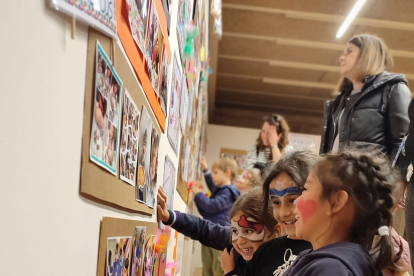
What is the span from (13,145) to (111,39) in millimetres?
363

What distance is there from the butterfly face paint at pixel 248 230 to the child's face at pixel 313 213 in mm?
614

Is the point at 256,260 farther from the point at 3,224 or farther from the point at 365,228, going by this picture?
the point at 3,224

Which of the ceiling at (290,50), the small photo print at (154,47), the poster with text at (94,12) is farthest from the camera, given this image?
the ceiling at (290,50)

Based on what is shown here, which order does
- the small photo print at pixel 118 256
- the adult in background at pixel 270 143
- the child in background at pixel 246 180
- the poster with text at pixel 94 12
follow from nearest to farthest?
1. the poster with text at pixel 94 12
2. the small photo print at pixel 118 256
3. the adult in background at pixel 270 143
4. the child in background at pixel 246 180

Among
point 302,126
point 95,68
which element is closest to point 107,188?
point 95,68

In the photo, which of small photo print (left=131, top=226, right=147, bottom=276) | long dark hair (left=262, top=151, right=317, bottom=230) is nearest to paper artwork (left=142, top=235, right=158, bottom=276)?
small photo print (left=131, top=226, right=147, bottom=276)

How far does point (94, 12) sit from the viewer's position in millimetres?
664

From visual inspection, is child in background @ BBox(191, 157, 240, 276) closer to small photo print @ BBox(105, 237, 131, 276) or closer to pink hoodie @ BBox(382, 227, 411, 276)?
pink hoodie @ BBox(382, 227, 411, 276)

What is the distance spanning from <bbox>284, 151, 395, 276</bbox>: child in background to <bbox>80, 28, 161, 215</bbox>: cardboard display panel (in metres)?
0.43

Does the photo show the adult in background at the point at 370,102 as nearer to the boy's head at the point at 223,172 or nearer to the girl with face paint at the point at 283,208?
the girl with face paint at the point at 283,208

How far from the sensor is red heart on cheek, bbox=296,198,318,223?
1.09 meters

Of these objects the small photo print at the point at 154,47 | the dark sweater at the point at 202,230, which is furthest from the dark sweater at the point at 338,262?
the dark sweater at the point at 202,230

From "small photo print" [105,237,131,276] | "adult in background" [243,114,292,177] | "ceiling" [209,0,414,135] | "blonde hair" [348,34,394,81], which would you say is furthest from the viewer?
"ceiling" [209,0,414,135]

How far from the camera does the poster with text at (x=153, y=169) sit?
1.38 meters
